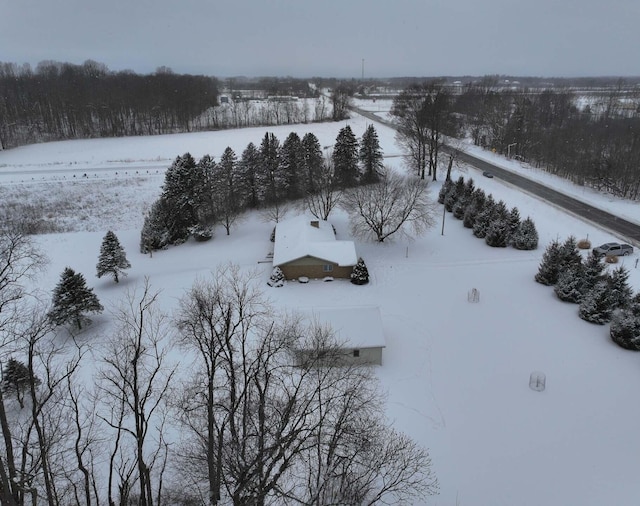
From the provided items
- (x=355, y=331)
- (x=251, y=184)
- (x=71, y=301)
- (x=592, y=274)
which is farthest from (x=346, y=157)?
(x=71, y=301)

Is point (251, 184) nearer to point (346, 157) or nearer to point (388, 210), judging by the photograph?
point (346, 157)

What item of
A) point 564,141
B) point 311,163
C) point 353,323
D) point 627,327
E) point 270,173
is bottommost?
point 627,327

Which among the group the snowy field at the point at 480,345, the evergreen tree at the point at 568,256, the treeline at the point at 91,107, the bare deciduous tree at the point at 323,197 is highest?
the treeline at the point at 91,107

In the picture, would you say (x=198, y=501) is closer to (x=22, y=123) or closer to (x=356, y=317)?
(x=356, y=317)

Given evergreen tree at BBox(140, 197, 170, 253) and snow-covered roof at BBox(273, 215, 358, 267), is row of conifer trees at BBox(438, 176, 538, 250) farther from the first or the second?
Result: evergreen tree at BBox(140, 197, 170, 253)

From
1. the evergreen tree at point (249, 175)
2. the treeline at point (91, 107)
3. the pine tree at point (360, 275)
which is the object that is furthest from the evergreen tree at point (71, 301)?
the treeline at point (91, 107)

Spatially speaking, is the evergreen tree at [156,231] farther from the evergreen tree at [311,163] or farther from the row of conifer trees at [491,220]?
the row of conifer trees at [491,220]
